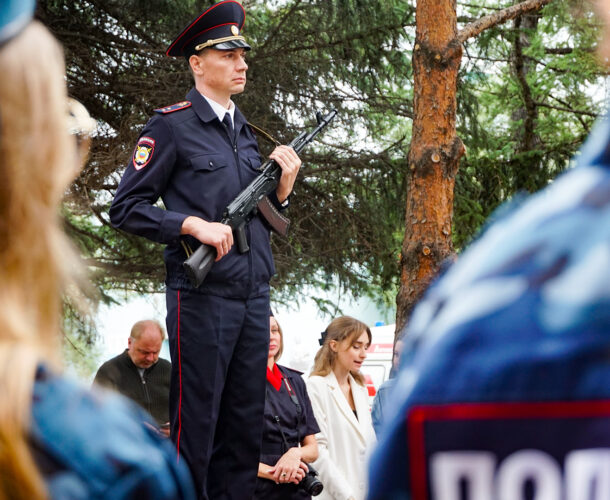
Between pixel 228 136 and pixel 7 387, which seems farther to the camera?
pixel 228 136

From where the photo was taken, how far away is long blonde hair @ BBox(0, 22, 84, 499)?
3.28ft

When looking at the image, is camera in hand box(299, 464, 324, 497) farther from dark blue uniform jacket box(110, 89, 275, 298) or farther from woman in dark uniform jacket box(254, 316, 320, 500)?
dark blue uniform jacket box(110, 89, 275, 298)

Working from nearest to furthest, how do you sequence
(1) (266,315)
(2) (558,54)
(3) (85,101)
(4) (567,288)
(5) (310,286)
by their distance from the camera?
(4) (567,288) < (1) (266,315) < (3) (85,101) < (5) (310,286) < (2) (558,54)

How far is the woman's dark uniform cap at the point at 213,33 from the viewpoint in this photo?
404 centimetres

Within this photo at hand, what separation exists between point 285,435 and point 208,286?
2.06m

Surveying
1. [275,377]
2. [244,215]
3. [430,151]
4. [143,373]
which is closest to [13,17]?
[244,215]

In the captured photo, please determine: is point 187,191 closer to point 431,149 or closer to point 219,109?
point 219,109

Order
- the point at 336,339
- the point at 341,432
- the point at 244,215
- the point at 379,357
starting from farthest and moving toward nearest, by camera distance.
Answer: the point at 379,357, the point at 336,339, the point at 341,432, the point at 244,215

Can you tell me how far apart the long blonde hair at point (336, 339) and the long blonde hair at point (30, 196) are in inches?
199

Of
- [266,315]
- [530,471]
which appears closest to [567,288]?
[530,471]

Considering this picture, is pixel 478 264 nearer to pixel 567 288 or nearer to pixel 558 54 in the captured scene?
pixel 567 288

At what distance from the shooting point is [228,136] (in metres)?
3.79

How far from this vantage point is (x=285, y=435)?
17.5 ft

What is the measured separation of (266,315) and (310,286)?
24.1 ft
